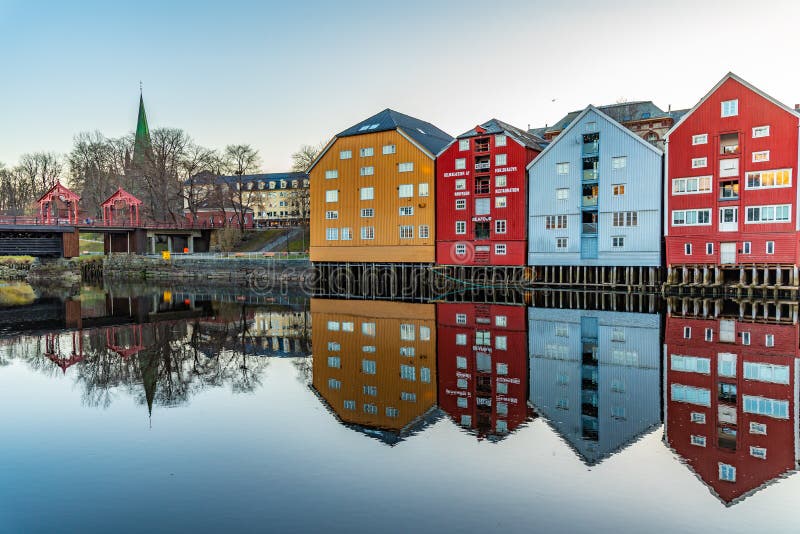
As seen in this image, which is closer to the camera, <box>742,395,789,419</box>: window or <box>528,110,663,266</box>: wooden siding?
<box>742,395,789,419</box>: window

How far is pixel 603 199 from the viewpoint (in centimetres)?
3841

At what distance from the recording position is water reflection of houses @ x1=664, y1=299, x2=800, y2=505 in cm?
880

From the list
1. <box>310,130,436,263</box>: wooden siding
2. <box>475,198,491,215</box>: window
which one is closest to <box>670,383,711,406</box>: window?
<box>475,198,491,215</box>: window

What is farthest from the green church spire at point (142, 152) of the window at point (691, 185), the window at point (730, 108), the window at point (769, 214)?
the window at point (769, 214)

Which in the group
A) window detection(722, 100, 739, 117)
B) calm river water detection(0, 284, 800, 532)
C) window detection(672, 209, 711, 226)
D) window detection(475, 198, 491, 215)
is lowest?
calm river water detection(0, 284, 800, 532)

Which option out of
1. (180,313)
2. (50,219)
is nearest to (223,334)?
(180,313)

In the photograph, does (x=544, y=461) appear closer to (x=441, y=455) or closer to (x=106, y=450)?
(x=441, y=455)

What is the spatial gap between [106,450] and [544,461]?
7.86m

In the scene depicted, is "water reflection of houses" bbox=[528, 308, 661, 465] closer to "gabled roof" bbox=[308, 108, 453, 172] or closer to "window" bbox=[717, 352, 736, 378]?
"window" bbox=[717, 352, 736, 378]

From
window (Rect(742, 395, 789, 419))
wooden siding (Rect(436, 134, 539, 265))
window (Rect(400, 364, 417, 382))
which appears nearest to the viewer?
window (Rect(742, 395, 789, 419))

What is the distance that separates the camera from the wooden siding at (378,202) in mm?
44531

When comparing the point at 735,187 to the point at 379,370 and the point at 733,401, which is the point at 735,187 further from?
the point at 379,370

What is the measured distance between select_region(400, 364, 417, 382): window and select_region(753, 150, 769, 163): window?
29.2 metres

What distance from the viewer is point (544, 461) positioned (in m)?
9.25
